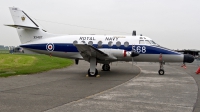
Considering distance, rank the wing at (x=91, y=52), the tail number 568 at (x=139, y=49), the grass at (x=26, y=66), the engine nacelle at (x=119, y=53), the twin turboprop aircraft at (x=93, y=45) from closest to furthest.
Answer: the wing at (x=91, y=52), the engine nacelle at (x=119, y=53), the twin turboprop aircraft at (x=93, y=45), the tail number 568 at (x=139, y=49), the grass at (x=26, y=66)

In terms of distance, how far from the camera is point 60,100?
23.9 ft

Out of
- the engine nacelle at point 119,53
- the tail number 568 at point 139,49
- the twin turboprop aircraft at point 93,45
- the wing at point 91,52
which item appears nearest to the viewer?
the wing at point 91,52

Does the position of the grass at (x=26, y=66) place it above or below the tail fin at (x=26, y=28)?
below

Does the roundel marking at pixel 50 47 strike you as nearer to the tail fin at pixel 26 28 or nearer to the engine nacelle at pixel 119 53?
the tail fin at pixel 26 28

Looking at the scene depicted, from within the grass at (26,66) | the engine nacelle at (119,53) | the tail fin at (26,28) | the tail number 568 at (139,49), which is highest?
the tail fin at (26,28)

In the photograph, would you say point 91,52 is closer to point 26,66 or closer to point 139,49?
point 139,49

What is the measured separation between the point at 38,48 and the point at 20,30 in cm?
241

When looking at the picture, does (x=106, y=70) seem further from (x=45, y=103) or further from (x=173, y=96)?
(x=45, y=103)

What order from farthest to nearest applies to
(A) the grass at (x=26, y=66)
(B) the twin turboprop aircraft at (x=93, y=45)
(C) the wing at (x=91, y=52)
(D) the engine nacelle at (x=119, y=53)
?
(A) the grass at (x=26, y=66)
(B) the twin turboprop aircraft at (x=93, y=45)
(D) the engine nacelle at (x=119, y=53)
(C) the wing at (x=91, y=52)

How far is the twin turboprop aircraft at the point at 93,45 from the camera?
1535cm

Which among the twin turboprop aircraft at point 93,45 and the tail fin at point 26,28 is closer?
the twin turboprop aircraft at point 93,45

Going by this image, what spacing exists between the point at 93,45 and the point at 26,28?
5.87 meters

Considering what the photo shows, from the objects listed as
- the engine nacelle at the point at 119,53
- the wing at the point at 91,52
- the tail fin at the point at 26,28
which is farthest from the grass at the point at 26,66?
the engine nacelle at the point at 119,53

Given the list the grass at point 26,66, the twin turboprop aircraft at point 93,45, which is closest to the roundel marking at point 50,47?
Answer: the twin turboprop aircraft at point 93,45
